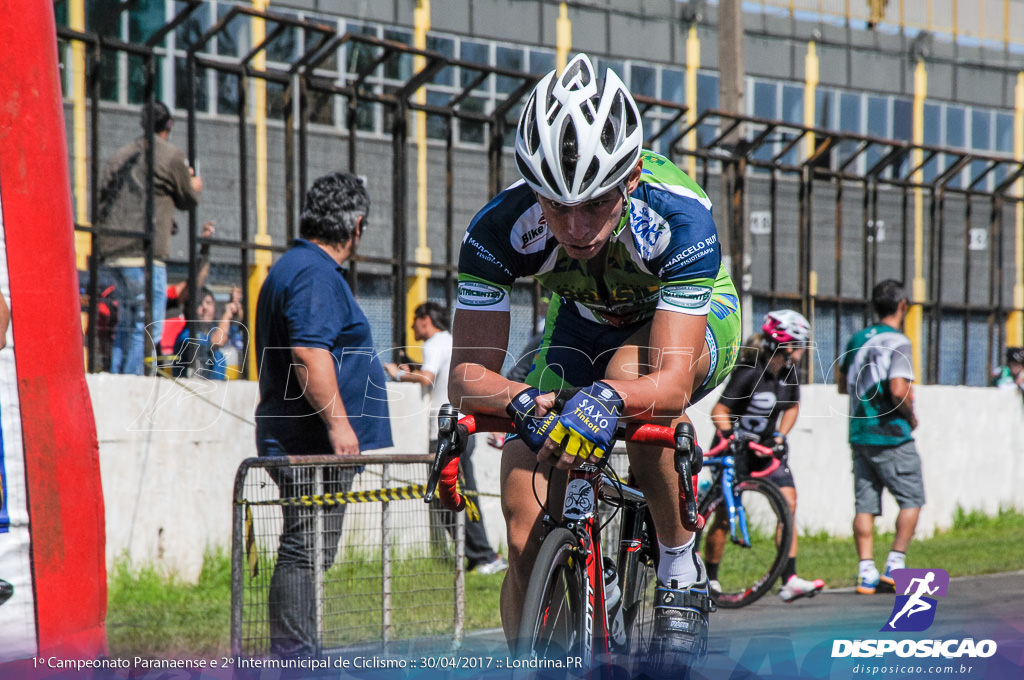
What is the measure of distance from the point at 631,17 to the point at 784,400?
84.0ft

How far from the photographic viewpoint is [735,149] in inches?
517

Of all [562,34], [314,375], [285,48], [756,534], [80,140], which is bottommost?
[756,534]

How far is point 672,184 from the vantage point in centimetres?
421

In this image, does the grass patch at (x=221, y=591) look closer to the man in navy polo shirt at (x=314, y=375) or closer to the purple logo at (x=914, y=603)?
the man in navy polo shirt at (x=314, y=375)

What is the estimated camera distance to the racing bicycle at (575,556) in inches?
144

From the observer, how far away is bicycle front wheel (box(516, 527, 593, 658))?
3.63m

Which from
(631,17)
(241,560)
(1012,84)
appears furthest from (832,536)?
(1012,84)

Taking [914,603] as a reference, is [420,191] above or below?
above

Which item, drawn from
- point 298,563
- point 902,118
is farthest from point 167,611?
point 902,118

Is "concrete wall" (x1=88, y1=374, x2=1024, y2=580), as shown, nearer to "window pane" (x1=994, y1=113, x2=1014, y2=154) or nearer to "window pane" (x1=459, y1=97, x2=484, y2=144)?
"window pane" (x1=459, y1=97, x2=484, y2=144)

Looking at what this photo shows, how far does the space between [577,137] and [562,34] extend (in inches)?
1147

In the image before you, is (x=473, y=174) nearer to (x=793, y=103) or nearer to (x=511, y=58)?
(x=511, y=58)

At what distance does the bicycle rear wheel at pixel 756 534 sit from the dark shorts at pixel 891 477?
1.06 meters

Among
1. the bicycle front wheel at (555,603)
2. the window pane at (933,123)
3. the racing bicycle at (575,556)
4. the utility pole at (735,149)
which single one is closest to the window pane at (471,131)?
the utility pole at (735,149)
